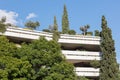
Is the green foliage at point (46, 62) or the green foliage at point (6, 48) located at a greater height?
the green foliage at point (6, 48)

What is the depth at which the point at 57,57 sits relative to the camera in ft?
122

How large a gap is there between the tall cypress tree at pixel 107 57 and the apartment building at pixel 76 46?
2541 mm

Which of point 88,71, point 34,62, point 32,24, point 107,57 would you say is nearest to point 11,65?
point 34,62

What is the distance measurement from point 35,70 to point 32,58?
1215 mm

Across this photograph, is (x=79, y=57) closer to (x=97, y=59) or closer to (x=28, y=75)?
(x=97, y=59)

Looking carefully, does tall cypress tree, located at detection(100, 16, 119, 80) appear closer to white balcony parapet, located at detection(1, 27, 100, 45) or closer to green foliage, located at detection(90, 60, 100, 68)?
green foliage, located at detection(90, 60, 100, 68)

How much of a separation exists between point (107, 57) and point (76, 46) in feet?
22.4

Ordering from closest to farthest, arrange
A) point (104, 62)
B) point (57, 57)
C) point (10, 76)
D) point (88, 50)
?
point (10, 76), point (57, 57), point (104, 62), point (88, 50)

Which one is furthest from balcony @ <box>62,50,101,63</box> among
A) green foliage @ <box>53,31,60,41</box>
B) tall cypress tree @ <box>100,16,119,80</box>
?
green foliage @ <box>53,31,60,41</box>

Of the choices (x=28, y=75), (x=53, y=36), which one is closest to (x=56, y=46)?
(x=28, y=75)

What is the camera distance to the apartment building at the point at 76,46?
1950 inches

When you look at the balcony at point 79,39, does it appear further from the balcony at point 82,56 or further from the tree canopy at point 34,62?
the tree canopy at point 34,62

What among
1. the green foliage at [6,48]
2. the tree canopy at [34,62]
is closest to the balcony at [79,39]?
the tree canopy at [34,62]

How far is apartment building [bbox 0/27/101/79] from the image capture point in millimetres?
49531
